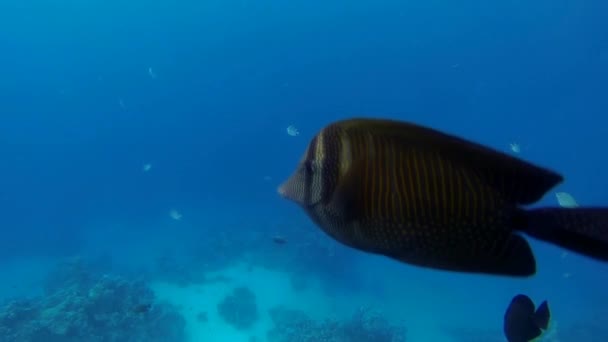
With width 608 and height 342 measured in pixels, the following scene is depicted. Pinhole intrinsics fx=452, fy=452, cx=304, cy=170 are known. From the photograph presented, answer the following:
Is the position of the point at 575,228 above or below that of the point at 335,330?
above

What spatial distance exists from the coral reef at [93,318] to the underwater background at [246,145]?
7 cm

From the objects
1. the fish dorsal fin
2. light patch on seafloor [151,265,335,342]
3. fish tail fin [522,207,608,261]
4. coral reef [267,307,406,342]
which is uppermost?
the fish dorsal fin

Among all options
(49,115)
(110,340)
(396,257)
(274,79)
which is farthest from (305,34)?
(49,115)

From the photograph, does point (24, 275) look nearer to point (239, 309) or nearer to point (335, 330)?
point (239, 309)

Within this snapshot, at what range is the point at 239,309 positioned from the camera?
20359mm

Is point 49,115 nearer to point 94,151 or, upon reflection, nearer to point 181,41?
point 94,151

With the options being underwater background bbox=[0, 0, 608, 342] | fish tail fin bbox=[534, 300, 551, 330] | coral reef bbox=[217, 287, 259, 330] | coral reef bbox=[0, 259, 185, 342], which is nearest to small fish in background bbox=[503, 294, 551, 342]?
fish tail fin bbox=[534, 300, 551, 330]

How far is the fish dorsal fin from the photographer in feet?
2.86

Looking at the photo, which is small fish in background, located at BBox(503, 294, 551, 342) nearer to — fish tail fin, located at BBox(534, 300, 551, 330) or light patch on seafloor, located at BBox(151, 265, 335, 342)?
fish tail fin, located at BBox(534, 300, 551, 330)

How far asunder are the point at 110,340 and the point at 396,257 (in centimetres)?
1684

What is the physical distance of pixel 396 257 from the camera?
0.99 metres

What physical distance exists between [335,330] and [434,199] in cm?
1676

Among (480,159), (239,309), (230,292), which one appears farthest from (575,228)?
(230,292)

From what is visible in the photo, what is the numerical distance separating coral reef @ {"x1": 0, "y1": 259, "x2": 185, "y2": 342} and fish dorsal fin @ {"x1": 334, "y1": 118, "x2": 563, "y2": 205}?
14.6 m
